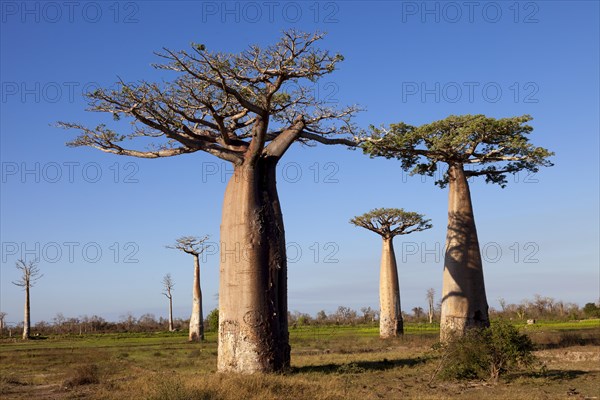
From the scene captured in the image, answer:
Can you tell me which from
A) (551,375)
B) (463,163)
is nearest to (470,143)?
(463,163)

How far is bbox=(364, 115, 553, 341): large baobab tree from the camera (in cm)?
1691

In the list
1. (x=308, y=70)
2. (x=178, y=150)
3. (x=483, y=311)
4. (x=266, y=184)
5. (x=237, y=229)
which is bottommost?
(x=483, y=311)

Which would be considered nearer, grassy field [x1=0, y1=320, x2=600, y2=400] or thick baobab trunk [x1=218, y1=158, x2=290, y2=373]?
grassy field [x1=0, y1=320, x2=600, y2=400]

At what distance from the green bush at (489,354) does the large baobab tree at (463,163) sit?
520 cm

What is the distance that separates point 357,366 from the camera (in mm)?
13273

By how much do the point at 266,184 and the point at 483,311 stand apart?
7.46m

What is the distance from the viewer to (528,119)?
57.6 ft

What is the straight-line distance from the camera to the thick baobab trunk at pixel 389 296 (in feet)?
84.7

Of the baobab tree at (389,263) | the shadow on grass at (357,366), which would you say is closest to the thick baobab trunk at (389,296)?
the baobab tree at (389,263)

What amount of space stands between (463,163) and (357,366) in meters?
7.36

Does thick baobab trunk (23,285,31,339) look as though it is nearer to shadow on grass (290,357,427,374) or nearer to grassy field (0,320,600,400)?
grassy field (0,320,600,400)

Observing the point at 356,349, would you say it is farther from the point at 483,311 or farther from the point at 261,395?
the point at 261,395

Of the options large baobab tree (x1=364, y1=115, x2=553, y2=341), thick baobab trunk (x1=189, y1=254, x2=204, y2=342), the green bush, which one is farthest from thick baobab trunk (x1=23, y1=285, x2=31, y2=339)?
the green bush

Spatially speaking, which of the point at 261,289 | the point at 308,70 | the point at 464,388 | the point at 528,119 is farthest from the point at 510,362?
the point at 528,119
